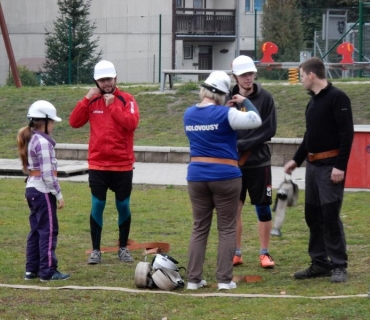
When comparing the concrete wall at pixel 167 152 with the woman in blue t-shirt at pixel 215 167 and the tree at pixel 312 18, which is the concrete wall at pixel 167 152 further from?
the tree at pixel 312 18

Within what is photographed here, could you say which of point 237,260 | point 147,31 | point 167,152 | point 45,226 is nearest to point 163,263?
point 45,226

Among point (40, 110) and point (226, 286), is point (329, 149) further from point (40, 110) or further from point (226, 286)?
point (40, 110)

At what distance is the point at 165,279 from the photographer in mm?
7785

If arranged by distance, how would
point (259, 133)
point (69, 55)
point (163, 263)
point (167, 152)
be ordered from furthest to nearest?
point (69, 55)
point (167, 152)
point (259, 133)
point (163, 263)

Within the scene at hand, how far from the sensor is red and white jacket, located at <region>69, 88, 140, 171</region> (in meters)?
8.85

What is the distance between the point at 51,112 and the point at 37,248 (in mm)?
1224

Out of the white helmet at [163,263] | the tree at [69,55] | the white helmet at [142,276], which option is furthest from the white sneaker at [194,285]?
the tree at [69,55]

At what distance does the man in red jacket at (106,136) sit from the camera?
29.0 ft

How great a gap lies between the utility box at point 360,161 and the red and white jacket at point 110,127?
556 cm

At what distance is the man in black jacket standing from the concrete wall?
850cm

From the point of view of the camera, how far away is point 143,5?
4578 cm

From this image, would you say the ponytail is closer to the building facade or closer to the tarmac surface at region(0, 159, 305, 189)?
the tarmac surface at region(0, 159, 305, 189)

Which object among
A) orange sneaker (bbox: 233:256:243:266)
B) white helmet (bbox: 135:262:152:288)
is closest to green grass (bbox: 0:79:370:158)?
orange sneaker (bbox: 233:256:243:266)

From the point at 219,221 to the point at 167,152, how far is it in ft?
31.5
